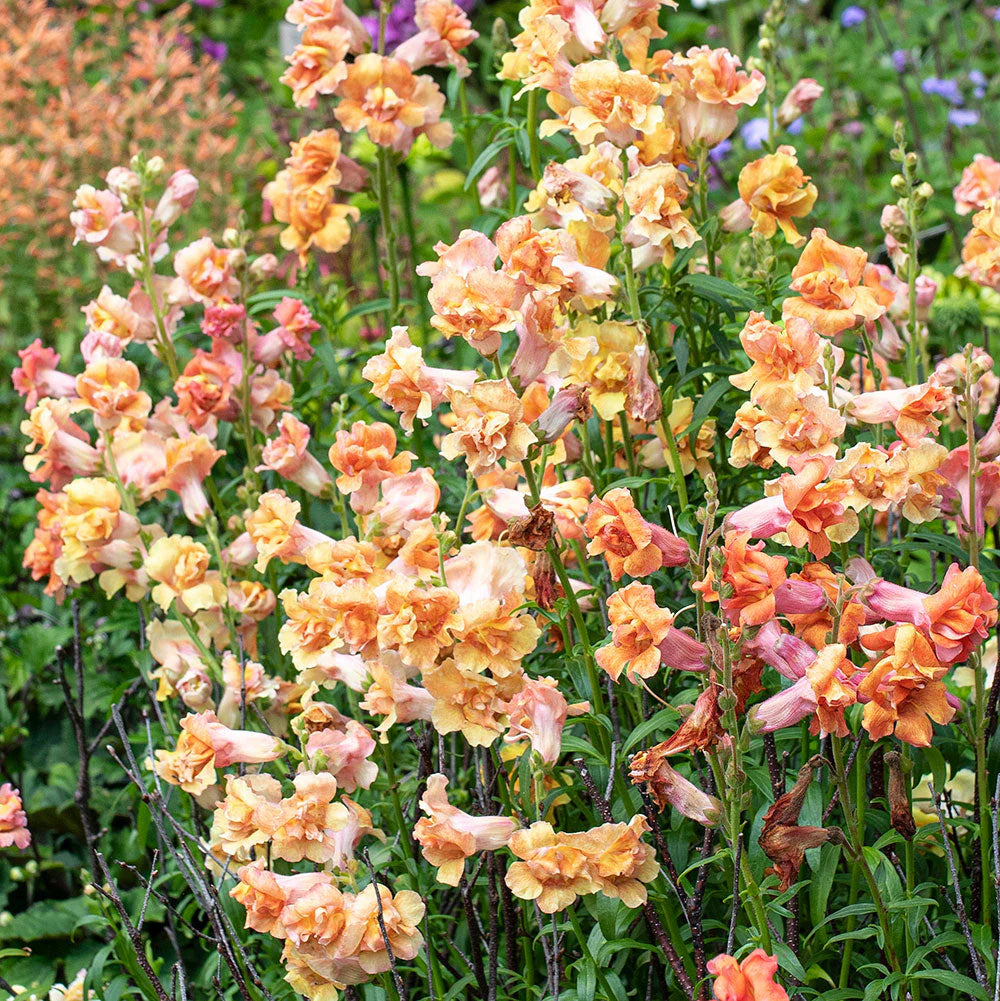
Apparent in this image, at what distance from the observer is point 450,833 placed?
175 centimetres

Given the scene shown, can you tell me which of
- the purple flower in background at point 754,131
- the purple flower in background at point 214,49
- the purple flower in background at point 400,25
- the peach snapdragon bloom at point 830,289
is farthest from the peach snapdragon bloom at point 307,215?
the purple flower in background at point 214,49

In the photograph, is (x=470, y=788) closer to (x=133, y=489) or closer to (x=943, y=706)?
(x=133, y=489)

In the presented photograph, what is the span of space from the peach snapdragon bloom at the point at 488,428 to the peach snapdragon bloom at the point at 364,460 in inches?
11.5

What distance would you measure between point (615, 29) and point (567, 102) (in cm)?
16

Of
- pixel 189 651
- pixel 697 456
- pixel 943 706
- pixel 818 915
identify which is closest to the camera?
pixel 943 706

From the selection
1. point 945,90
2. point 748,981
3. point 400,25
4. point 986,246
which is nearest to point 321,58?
point 986,246

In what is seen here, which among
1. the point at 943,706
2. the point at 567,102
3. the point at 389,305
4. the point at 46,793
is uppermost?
the point at 567,102

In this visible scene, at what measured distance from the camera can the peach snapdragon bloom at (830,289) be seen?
199 centimetres

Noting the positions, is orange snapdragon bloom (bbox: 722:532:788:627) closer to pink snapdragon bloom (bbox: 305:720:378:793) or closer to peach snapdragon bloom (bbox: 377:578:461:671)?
peach snapdragon bloom (bbox: 377:578:461:671)

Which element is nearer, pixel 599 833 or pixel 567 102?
pixel 599 833

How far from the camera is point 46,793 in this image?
3309 mm

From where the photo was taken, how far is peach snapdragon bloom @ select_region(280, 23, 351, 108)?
2607mm

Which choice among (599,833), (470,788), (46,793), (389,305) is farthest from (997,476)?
(46,793)

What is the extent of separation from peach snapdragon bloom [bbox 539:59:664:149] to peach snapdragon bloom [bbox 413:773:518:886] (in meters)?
1.00
